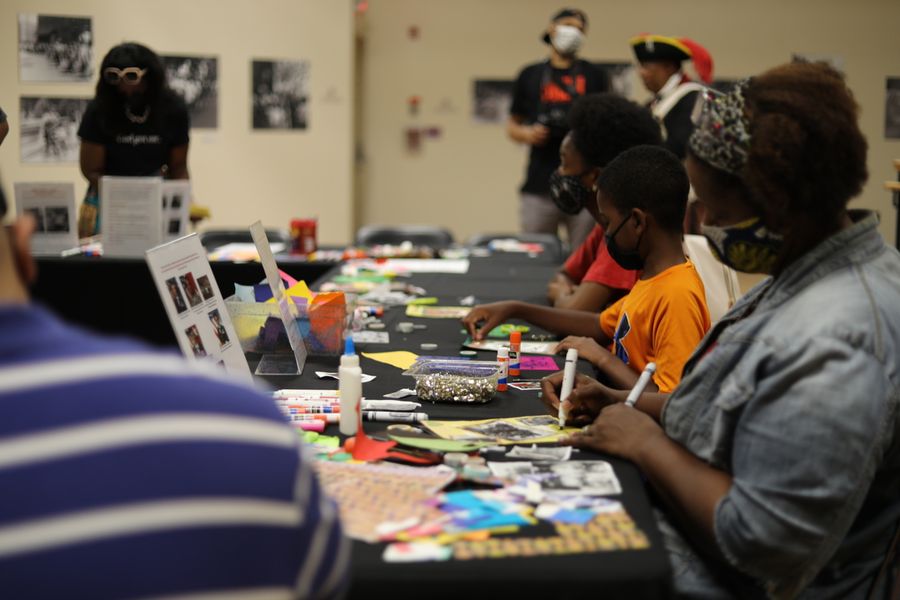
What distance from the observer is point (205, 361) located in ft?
6.31

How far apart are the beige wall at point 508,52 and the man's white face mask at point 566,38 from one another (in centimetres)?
204

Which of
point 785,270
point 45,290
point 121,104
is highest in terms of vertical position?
point 121,104

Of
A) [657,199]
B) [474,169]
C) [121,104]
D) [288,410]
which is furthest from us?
[474,169]

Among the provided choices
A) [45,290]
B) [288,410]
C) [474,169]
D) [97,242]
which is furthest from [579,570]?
[474,169]

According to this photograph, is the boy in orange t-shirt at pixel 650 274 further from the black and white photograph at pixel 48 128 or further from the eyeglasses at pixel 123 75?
the black and white photograph at pixel 48 128

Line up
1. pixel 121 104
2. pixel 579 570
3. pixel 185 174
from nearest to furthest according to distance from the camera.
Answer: pixel 579 570 < pixel 121 104 < pixel 185 174

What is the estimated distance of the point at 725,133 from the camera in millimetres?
1560

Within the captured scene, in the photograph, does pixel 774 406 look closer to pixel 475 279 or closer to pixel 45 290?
pixel 475 279

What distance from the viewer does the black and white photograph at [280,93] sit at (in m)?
7.36

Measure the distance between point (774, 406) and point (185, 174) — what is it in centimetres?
431

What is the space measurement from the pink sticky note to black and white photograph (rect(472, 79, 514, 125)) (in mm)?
5736

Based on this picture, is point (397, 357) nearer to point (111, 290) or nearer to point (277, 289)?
point (277, 289)

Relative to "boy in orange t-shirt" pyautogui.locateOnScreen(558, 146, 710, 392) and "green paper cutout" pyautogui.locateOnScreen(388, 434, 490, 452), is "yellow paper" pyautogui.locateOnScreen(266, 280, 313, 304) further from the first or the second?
"green paper cutout" pyautogui.locateOnScreen(388, 434, 490, 452)

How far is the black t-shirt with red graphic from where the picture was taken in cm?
584
